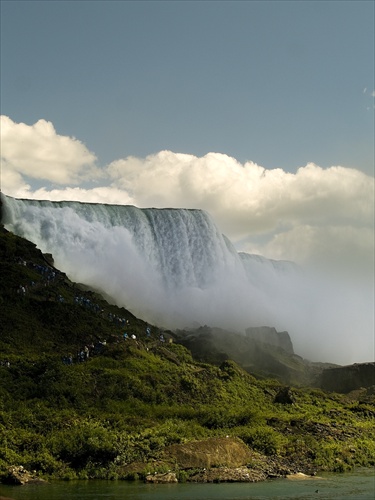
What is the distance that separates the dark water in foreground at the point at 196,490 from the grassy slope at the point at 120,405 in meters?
2.72

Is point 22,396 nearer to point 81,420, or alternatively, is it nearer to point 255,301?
point 81,420

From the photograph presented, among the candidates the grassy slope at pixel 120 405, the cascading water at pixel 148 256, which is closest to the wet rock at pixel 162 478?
the grassy slope at pixel 120 405

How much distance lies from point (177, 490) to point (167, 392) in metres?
19.5

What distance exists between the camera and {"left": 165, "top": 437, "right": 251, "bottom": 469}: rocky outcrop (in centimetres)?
3541

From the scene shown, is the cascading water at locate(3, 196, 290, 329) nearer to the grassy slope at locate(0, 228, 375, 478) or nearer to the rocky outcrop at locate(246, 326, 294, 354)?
the rocky outcrop at locate(246, 326, 294, 354)

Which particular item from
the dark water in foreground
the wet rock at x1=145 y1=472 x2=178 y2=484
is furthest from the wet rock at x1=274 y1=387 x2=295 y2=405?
the wet rock at x1=145 y1=472 x2=178 y2=484

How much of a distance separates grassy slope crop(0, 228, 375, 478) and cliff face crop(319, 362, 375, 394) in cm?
1402

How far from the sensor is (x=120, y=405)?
148 ft

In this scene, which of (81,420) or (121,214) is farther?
(121,214)

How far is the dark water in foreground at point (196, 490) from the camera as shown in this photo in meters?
28.3

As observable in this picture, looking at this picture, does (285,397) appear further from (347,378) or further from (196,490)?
(347,378)

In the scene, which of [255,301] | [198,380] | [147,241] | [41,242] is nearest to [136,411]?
[198,380]

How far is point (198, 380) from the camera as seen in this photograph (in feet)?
181

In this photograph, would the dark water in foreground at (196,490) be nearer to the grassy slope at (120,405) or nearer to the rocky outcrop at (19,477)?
the rocky outcrop at (19,477)
